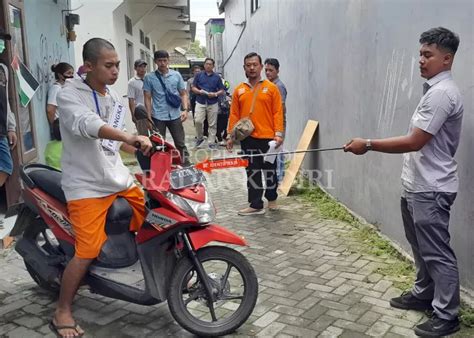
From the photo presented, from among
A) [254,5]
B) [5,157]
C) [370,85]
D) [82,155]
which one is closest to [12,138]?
[5,157]

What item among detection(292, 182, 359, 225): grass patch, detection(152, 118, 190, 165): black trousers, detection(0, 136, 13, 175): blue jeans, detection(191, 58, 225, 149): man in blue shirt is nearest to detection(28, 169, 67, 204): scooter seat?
detection(0, 136, 13, 175): blue jeans

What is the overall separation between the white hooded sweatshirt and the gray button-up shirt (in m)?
1.83

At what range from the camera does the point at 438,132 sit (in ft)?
9.11

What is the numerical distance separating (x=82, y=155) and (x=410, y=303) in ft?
7.69

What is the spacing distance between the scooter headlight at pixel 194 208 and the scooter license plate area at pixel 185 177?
64 mm

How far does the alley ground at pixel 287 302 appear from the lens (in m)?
3.02

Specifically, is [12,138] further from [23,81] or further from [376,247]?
[376,247]

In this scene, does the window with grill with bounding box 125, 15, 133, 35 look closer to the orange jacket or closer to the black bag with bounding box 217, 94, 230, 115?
the black bag with bounding box 217, 94, 230, 115

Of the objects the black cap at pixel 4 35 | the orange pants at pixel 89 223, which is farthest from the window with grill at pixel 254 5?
the orange pants at pixel 89 223

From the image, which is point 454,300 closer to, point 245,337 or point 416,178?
point 416,178

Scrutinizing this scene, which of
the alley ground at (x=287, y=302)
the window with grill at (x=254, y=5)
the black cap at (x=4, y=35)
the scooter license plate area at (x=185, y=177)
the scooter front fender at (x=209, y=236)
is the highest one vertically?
the window with grill at (x=254, y=5)

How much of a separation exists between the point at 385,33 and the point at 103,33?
7273 millimetres

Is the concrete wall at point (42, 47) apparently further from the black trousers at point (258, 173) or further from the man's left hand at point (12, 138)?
the black trousers at point (258, 173)

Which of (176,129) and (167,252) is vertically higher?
(176,129)
